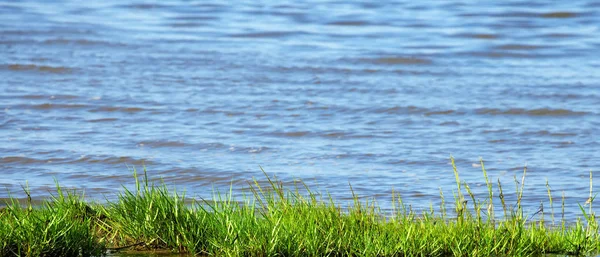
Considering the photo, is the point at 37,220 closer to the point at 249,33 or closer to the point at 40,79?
the point at 40,79

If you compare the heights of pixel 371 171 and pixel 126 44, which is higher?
pixel 126 44

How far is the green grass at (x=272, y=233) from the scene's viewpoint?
448cm

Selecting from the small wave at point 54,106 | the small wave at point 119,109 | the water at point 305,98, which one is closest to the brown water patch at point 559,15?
the water at point 305,98

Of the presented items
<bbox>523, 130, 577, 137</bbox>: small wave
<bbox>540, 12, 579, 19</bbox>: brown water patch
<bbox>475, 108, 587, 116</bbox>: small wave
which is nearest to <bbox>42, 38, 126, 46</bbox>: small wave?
<bbox>475, 108, 587, 116</bbox>: small wave

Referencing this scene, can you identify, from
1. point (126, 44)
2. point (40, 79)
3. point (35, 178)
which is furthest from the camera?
point (126, 44)

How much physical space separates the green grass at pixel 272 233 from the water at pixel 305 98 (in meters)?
1.63

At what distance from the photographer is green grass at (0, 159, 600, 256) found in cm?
448

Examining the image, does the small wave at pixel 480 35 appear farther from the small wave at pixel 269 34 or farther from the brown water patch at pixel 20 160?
the brown water patch at pixel 20 160

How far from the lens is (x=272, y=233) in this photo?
14.6 ft

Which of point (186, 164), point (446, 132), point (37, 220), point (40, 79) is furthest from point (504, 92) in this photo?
point (37, 220)

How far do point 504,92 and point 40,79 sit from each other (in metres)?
5.18

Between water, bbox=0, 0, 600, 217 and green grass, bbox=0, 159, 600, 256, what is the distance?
163 centimetres

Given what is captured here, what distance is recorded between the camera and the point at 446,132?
28.8ft

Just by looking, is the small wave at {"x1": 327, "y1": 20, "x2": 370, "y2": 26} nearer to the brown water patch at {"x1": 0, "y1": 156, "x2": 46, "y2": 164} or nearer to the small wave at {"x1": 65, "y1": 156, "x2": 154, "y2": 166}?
the small wave at {"x1": 65, "y1": 156, "x2": 154, "y2": 166}
